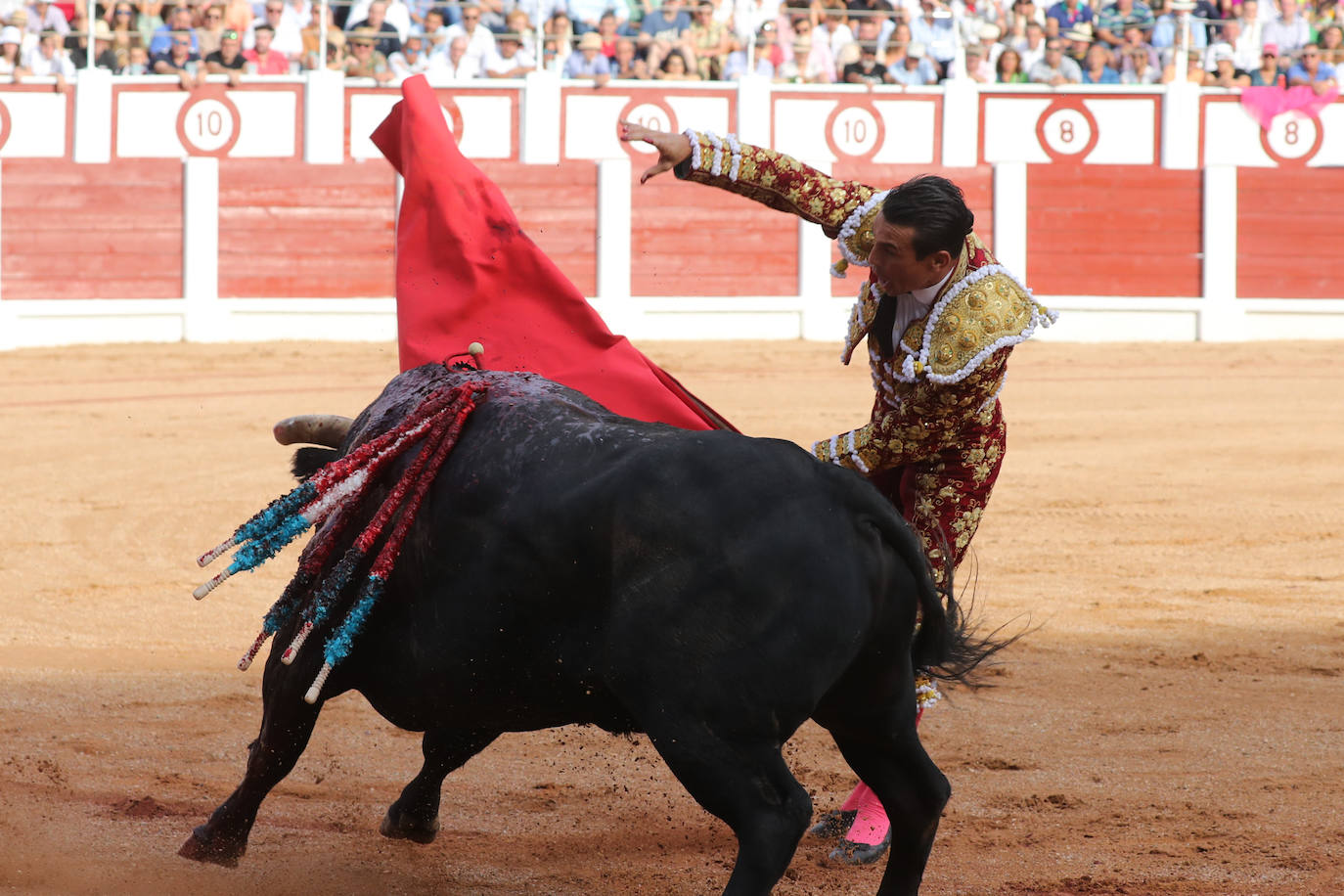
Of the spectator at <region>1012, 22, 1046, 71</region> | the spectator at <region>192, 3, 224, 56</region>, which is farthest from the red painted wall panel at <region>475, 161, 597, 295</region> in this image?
the spectator at <region>1012, 22, 1046, 71</region>

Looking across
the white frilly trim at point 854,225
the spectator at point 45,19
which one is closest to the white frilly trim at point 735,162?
the white frilly trim at point 854,225

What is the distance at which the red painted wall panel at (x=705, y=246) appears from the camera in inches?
464

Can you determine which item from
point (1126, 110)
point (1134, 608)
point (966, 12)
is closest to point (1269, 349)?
point (1126, 110)

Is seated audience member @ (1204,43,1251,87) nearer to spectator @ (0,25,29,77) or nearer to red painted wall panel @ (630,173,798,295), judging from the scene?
red painted wall panel @ (630,173,798,295)

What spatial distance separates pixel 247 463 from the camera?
6.66 metres

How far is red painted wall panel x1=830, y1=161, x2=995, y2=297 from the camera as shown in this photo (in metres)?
12.0

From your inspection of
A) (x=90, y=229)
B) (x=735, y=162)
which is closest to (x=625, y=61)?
(x=90, y=229)

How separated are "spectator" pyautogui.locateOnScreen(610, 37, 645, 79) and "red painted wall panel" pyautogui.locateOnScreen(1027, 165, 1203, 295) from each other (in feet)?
9.99

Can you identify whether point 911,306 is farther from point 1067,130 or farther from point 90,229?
point 1067,130

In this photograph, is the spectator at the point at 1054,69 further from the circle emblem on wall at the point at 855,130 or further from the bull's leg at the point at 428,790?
the bull's leg at the point at 428,790

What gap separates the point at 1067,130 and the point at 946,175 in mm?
1034

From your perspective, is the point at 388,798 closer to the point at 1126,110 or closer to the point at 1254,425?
the point at 1254,425

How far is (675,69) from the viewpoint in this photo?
1182 cm

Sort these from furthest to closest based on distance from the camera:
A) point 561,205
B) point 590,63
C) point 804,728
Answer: point 590,63 → point 561,205 → point 804,728
